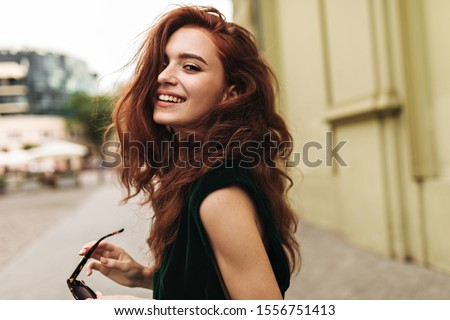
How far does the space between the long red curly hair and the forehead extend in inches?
0.7

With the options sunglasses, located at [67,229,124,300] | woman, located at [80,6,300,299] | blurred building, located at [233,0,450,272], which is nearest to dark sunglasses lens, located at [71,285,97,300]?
sunglasses, located at [67,229,124,300]

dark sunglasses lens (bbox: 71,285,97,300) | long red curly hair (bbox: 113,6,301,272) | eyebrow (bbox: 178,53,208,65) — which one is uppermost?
eyebrow (bbox: 178,53,208,65)

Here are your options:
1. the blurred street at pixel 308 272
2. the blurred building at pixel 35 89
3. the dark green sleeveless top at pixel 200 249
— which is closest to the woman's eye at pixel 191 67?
the dark green sleeveless top at pixel 200 249

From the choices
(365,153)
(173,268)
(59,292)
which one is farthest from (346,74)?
(173,268)

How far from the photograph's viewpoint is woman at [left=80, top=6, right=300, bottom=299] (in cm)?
90

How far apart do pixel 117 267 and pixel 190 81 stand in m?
0.55

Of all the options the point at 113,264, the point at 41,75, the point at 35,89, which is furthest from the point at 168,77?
the point at 35,89

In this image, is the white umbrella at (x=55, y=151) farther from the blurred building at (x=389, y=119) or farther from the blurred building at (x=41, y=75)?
the blurred building at (x=389, y=119)

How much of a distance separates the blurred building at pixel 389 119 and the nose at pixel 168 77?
90.8 inches

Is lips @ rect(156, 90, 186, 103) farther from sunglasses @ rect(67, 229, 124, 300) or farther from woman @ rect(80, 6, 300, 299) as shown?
sunglasses @ rect(67, 229, 124, 300)

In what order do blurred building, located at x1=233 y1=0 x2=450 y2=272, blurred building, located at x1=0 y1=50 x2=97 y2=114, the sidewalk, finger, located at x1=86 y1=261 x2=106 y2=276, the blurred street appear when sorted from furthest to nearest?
1. blurred building, located at x1=0 y1=50 x2=97 y2=114
2. blurred building, located at x1=233 y1=0 x2=450 y2=272
3. the blurred street
4. the sidewalk
5. finger, located at x1=86 y1=261 x2=106 y2=276

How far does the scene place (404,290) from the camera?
142 inches

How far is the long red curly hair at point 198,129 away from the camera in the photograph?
1.05m

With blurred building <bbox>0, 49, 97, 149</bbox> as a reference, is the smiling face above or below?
below
